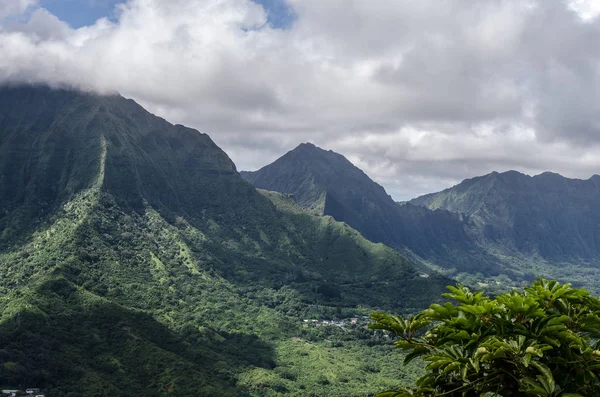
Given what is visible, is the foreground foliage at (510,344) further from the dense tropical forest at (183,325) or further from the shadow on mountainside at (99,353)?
the shadow on mountainside at (99,353)

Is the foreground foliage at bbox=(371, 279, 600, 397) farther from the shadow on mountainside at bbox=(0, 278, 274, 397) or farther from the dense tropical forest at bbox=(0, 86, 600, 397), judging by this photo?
the shadow on mountainside at bbox=(0, 278, 274, 397)

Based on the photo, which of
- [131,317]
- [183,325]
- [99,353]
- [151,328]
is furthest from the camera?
[183,325]

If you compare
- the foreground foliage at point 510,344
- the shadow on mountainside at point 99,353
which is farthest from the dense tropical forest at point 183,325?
the shadow on mountainside at point 99,353

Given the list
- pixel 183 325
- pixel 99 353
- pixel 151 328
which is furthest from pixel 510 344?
pixel 183 325

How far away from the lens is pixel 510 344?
862 cm

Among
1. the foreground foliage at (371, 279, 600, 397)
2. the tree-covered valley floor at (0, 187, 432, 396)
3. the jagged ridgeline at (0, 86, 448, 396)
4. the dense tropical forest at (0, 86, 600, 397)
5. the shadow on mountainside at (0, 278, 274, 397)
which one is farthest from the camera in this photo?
the jagged ridgeline at (0, 86, 448, 396)

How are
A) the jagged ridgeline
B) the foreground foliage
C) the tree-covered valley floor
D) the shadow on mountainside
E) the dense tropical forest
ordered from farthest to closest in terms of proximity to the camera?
the jagged ridgeline < the tree-covered valley floor < the shadow on mountainside < the dense tropical forest < the foreground foliage

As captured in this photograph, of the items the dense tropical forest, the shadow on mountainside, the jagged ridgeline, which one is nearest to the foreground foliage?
the dense tropical forest

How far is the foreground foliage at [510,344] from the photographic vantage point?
8680mm

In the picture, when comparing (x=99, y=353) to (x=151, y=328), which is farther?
(x=151, y=328)

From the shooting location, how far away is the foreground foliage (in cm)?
868

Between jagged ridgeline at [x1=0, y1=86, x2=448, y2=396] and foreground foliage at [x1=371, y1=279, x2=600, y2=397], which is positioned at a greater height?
foreground foliage at [x1=371, y1=279, x2=600, y2=397]

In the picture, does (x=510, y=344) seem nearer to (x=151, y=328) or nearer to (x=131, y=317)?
(x=151, y=328)

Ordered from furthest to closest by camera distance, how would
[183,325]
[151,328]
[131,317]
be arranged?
1. [183,325]
2. [151,328]
3. [131,317]
